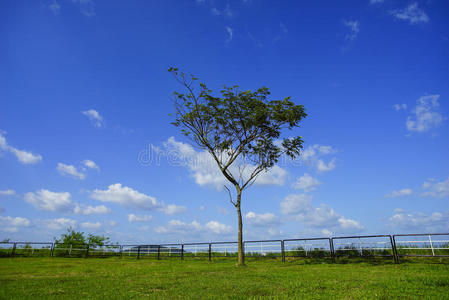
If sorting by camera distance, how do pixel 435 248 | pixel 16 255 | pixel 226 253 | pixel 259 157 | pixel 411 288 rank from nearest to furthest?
1. pixel 411 288
2. pixel 435 248
3. pixel 259 157
4. pixel 226 253
5. pixel 16 255

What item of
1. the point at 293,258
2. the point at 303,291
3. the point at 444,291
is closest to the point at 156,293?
the point at 303,291

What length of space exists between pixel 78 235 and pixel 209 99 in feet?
81.7

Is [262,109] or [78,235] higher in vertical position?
[262,109]

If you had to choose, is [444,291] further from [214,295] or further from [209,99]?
[209,99]

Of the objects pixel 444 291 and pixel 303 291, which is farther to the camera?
pixel 303 291

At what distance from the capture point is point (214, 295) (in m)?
6.33

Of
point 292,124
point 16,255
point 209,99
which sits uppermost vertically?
point 209,99

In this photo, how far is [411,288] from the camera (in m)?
6.64

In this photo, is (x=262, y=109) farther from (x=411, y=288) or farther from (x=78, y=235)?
(x=78, y=235)

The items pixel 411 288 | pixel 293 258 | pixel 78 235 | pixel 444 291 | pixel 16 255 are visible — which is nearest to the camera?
pixel 444 291

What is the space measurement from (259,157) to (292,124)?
11.5ft

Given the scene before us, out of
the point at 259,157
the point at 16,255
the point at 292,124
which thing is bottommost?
the point at 16,255

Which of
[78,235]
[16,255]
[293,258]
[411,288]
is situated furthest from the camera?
[78,235]

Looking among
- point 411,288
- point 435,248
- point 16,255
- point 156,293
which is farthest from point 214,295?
point 16,255
